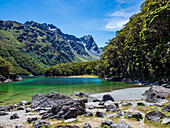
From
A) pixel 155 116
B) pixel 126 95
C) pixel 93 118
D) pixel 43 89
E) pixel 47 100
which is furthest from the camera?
pixel 43 89

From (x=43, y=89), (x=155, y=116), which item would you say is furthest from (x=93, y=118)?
(x=43, y=89)

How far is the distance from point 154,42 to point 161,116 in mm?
47366

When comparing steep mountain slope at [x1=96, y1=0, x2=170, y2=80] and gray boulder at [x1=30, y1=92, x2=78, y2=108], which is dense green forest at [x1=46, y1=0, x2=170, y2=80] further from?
gray boulder at [x1=30, y1=92, x2=78, y2=108]

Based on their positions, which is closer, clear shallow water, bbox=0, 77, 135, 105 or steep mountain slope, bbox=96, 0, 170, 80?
clear shallow water, bbox=0, 77, 135, 105

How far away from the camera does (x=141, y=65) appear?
211ft

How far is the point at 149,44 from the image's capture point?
5525cm

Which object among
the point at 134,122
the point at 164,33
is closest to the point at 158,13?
the point at 164,33

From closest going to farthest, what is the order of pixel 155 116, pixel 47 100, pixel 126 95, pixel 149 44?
pixel 155 116 < pixel 47 100 < pixel 126 95 < pixel 149 44

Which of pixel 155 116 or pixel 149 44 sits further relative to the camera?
pixel 149 44

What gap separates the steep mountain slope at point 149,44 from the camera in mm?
38847

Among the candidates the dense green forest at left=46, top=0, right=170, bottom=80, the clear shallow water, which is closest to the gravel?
the clear shallow water

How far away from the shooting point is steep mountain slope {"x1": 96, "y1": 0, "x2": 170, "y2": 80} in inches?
1529

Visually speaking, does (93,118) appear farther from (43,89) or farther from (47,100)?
(43,89)

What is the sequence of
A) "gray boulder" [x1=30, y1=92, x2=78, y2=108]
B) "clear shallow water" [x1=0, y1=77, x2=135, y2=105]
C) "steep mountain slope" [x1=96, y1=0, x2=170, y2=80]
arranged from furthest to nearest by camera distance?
"steep mountain slope" [x1=96, y1=0, x2=170, y2=80], "clear shallow water" [x1=0, y1=77, x2=135, y2=105], "gray boulder" [x1=30, y1=92, x2=78, y2=108]
